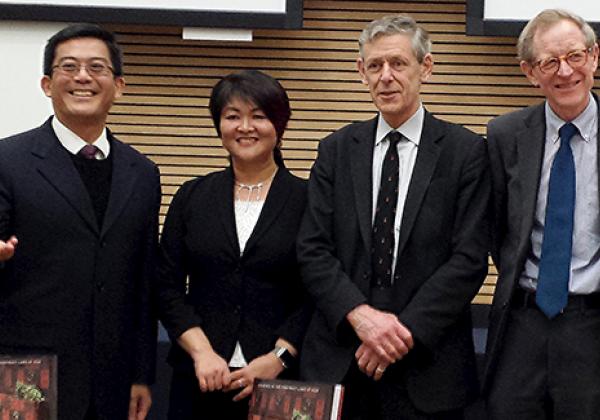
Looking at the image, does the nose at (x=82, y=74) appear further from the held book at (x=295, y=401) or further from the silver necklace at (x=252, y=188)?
the held book at (x=295, y=401)

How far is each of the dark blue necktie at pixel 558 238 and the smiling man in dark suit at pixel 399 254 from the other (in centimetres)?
20

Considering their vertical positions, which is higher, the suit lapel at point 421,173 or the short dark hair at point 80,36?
the short dark hair at point 80,36

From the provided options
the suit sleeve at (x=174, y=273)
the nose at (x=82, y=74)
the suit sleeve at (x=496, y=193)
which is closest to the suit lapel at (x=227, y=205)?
the suit sleeve at (x=174, y=273)

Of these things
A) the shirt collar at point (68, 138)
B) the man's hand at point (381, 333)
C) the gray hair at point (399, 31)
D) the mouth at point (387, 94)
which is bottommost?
the man's hand at point (381, 333)

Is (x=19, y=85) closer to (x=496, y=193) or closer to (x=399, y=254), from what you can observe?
(x=399, y=254)

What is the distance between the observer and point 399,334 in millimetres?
2922

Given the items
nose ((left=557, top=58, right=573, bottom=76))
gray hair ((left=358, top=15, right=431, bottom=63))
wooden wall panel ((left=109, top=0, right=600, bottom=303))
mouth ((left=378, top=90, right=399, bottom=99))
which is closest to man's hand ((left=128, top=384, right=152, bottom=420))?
mouth ((left=378, top=90, right=399, bottom=99))

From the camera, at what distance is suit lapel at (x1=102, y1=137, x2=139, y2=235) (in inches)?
118

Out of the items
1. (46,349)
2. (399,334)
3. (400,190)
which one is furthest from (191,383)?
(400,190)

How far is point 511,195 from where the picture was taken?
9.95ft

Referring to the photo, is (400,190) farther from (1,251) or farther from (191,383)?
(1,251)

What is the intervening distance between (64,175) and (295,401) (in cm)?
97

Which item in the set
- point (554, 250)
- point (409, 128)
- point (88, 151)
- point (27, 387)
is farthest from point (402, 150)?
point (27, 387)

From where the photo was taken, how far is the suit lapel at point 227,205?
3.15m
